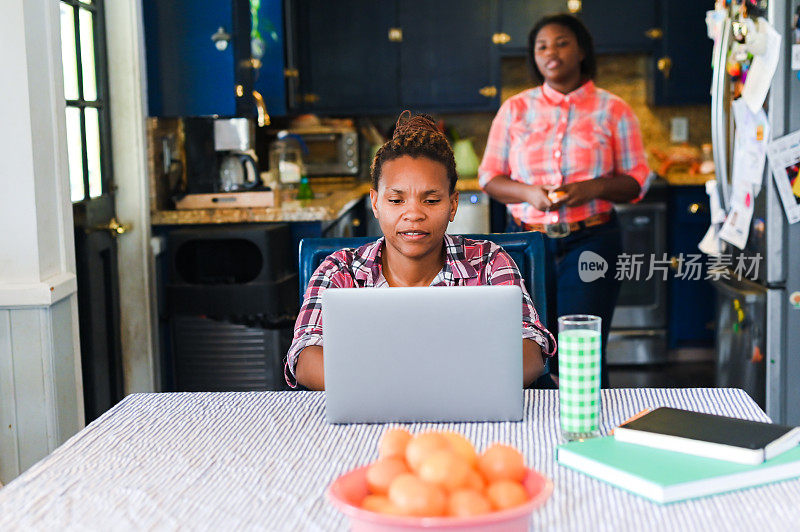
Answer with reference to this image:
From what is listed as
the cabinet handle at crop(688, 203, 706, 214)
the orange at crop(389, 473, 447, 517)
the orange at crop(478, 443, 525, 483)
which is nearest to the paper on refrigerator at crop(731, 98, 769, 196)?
the cabinet handle at crop(688, 203, 706, 214)

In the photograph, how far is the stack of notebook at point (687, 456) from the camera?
1087 millimetres

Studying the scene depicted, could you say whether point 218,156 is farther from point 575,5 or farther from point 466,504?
point 466,504

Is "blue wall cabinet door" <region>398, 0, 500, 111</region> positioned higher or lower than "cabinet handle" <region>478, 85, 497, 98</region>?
higher

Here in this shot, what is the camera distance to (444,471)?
88cm

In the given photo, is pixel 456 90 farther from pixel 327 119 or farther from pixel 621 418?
pixel 621 418

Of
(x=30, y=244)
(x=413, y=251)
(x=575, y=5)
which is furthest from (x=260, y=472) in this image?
(x=575, y=5)

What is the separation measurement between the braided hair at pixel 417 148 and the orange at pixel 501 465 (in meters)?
0.90

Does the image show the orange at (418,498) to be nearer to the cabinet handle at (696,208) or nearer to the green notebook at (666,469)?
the green notebook at (666,469)

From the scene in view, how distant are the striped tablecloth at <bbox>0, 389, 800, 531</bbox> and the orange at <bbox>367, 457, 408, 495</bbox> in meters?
0.12

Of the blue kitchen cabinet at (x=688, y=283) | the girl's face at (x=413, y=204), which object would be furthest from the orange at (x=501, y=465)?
the blue kitchen cabinet at (x=688, y=283)

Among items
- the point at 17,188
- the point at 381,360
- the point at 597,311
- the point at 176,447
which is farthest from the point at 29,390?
the point at 597,311

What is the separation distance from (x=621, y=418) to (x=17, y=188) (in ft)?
5.35

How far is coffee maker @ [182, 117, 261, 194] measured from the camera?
3689 mm

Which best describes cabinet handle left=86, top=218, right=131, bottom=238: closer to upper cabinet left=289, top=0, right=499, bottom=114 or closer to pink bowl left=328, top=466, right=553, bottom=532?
upper cabinet left=289, top=0, right=499, bottom=114
